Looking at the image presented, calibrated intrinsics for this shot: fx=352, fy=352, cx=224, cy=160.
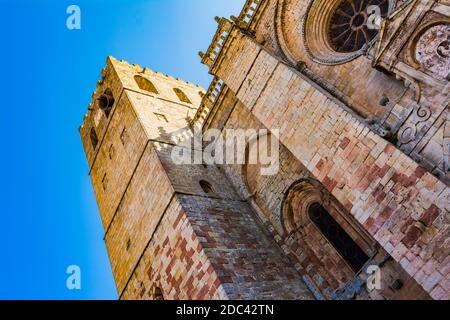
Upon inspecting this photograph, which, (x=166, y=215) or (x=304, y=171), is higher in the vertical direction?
(x=304, y=171)

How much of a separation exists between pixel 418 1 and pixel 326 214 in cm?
462

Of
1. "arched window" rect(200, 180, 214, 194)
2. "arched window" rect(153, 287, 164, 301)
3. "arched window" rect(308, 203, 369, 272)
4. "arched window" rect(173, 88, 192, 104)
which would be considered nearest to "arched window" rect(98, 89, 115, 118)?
"arched window" rect(173, 88, 192, 104)

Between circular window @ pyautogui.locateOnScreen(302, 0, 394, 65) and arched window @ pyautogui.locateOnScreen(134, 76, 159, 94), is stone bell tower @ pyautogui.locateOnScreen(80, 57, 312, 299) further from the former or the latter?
circular window @ pyautogui.locateOnScreen(302, 0, 394, 65)

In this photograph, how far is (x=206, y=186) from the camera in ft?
33.8

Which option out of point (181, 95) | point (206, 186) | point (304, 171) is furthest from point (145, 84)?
point (304, 171)

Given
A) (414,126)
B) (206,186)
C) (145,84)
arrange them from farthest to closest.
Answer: (145,84) < (206,186) < (414,126)

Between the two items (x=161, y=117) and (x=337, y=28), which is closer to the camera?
(x=337, y=28)

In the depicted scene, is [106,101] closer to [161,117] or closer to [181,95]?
[161,117]

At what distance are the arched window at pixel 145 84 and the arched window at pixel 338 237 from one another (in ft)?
30.8

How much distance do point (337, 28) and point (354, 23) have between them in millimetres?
479

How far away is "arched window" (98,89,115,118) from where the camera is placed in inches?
556

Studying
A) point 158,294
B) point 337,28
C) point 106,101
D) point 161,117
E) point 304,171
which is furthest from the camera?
point 106,101

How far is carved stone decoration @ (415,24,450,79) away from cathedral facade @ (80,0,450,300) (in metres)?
0.02
